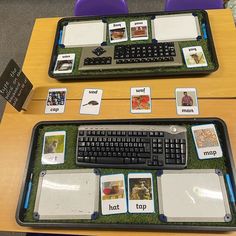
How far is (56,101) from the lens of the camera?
1.11m

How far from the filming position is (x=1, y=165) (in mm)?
978

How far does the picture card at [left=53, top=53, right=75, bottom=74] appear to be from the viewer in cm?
115

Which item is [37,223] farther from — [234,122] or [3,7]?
[3,7]

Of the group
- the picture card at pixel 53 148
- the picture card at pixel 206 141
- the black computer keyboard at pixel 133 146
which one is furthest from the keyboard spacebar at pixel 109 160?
the picture card at pixel 206 141

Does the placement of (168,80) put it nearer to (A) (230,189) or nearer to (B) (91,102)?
(B) (91,102)

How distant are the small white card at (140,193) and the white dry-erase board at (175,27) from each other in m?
0.63

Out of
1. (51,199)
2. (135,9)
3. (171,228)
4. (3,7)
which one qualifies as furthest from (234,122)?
(3,7)

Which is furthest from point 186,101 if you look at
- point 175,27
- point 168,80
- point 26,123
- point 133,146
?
point 26,123

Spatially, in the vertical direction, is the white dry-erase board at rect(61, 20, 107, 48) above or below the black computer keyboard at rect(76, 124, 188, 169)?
above

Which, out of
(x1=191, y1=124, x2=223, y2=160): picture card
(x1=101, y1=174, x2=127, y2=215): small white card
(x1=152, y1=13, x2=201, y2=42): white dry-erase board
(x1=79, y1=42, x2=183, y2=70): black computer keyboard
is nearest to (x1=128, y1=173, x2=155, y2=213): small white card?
(x1=101, y1=174, x2=127, y2=215): small white card

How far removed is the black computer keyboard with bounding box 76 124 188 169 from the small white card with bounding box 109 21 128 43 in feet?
1.51

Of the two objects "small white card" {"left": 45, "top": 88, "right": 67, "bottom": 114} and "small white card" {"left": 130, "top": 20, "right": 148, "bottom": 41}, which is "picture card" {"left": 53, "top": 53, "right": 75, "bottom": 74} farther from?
"small white card" {"left": 130, "top": 20, "right": 148, "bottom": 41}

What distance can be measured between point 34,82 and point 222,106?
0.78 metres

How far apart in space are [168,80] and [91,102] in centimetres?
33
